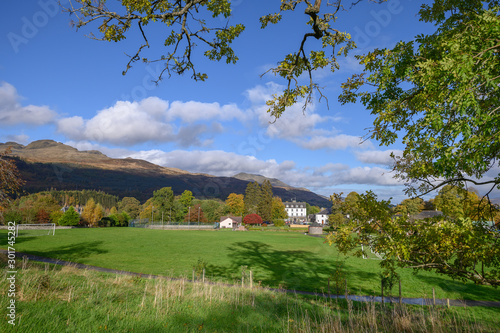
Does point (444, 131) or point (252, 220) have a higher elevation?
point (444, 131)

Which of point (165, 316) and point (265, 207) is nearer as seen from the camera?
point (165, 316)

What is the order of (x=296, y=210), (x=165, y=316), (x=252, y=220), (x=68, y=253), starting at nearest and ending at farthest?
(x=165, y=316) < (x=68, y=253) < (x=252, y=220) < (x=296, y=210)

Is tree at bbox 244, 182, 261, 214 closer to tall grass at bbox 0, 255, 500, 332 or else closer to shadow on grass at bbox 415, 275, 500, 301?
shadow on grass at bbox 415, 275, 500, 301

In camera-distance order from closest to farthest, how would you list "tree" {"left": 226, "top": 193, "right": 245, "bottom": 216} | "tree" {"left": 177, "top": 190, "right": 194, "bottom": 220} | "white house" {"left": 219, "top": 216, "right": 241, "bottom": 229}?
"white house" {"left": 219, "top": 216, "right": 241, "bottom": 229}, "tree" {"left": 177, "top": 190, "right": 194, "bottom": 220}, "tree" {"left": 226, "top": 193, "right": 245, "bottom": 216}

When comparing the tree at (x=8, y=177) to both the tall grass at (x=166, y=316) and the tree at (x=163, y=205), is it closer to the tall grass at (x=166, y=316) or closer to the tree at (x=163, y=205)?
the tall grass at (x=166, y=316)

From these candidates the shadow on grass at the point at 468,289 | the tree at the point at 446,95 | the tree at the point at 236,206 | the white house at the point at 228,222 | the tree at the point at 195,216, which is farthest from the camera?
the tree at the point at 236,206

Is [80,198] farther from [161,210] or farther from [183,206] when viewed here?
[161,210]

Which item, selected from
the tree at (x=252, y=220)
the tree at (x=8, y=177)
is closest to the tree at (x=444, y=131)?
the tree at (x=8, y=177)

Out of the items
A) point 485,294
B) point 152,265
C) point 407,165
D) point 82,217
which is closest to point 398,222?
point 407,165

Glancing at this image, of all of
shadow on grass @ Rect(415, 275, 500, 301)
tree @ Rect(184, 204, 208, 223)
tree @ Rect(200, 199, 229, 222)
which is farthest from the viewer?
tree @ Rect(200, 199, 229, 222)

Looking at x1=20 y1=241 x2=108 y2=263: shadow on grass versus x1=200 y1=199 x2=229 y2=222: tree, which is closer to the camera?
x1=20 y1=241 x2=108 y2=263: shadow on grass

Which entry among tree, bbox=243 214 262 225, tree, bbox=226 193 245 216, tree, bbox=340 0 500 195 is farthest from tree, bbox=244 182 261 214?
tree, bbox=340 0 500 195

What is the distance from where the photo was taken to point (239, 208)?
102188 millimetres

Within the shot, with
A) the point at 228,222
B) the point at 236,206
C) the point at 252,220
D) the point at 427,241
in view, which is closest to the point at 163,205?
the point at 228,222
